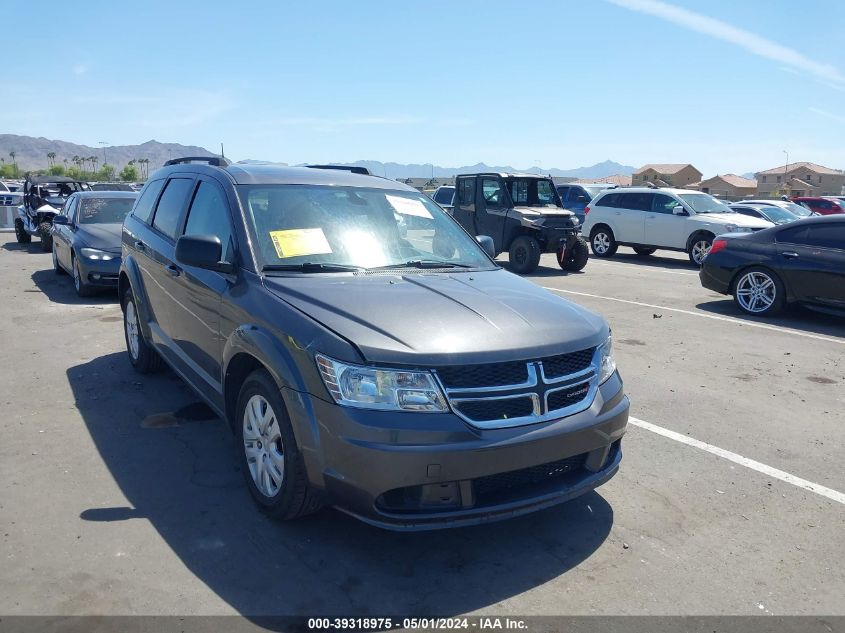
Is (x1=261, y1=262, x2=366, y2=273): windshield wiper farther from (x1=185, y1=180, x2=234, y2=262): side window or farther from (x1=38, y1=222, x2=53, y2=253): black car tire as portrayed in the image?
(x1=38, y1=222, x2=53, y2=253): black car tire

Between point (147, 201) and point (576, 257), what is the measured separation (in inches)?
408

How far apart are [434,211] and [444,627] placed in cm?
307

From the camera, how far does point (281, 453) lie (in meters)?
3.46

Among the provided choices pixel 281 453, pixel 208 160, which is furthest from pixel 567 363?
pixel 208 160

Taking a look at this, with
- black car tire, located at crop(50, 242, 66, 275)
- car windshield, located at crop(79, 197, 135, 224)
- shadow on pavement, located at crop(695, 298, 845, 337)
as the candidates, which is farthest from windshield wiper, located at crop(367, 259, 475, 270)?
black car tire, located at crop(50, 242, 66, 275)

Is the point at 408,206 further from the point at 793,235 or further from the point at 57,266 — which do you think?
the point at 57,266

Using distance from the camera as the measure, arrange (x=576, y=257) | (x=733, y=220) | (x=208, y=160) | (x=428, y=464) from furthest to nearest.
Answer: (x=733, y=220) → (x=576, y=257) → (x=208, y=160) → (x=428, y=464)

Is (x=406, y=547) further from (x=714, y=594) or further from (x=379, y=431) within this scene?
(x=714, y=594)

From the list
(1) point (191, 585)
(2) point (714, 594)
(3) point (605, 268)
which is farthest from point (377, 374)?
(3) point (605, 268)

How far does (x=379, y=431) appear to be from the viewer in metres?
2.96

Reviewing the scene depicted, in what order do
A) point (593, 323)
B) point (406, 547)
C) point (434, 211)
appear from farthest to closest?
1. point (434, 211)
2. point (593, 323)
3. point (406, 547)

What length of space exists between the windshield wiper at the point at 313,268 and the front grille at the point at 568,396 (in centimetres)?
141

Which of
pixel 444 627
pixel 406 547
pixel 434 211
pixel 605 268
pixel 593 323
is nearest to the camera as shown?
pixel 444 627

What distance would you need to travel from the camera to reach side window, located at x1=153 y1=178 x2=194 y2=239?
512cm
